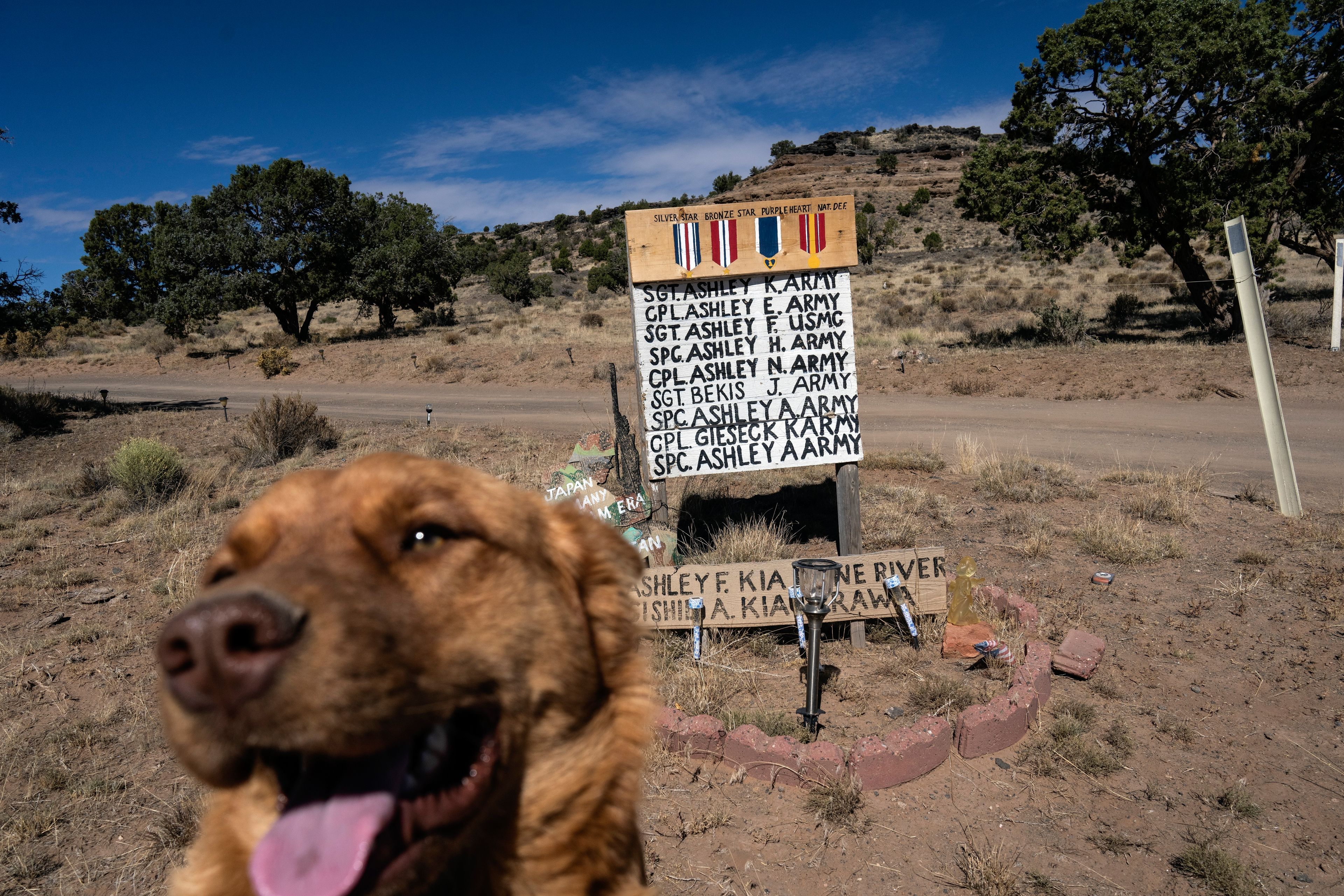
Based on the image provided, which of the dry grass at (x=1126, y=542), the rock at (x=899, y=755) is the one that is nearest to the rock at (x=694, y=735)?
the rock at (x=899, y=755)

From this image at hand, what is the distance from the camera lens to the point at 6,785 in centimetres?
329

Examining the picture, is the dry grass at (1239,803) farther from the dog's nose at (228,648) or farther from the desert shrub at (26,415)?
the desert shrub at (26,415)

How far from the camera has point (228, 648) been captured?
1.03 meters

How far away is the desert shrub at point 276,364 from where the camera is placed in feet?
71.8

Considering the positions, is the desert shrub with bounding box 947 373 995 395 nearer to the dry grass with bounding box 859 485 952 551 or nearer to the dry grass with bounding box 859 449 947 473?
the dry grass with bounding box 859 449 947 473

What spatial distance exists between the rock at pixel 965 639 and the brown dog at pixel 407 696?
3.26 m

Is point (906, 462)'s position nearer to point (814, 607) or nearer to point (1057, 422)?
point (1057, 422)

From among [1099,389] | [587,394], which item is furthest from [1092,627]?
[587,394]

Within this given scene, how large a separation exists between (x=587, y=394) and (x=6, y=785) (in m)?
12.1

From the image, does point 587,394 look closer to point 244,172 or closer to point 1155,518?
point 1155,518

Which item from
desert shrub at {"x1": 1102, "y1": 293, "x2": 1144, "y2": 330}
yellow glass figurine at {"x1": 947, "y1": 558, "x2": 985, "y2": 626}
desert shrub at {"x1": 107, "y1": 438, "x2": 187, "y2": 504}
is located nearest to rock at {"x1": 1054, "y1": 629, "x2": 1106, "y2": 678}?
yellow glass figurine at {"x1": 947, "y1": 558, "x2": 985, "y2": 626}

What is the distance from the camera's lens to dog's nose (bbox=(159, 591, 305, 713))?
3.30ft

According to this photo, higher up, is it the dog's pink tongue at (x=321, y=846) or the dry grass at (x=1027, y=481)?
the dog's pink tongue at (x=321, y=846)

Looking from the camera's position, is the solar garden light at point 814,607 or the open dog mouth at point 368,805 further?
the solar garden light at point 814,607
